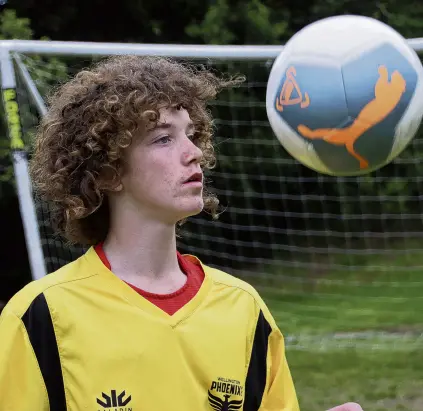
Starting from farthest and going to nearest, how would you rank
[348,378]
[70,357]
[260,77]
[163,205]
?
[260,77]
[348,378]
[163,205]
[70,357]

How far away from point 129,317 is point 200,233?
5027mm

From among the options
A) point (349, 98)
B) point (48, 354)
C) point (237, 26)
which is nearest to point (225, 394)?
point (48, 354)

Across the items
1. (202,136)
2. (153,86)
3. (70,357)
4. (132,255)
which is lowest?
(70,357)

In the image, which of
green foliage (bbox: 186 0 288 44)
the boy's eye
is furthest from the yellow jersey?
green foliage (bbox: 186 0 288 44)

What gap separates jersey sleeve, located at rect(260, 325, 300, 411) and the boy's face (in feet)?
1.11

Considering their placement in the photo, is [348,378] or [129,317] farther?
[348,378]

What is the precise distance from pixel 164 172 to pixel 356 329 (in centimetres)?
429

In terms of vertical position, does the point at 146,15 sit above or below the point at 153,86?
below

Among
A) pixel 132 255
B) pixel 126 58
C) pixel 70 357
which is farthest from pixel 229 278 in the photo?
pixel 126 58

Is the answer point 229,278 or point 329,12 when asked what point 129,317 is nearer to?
point 229,278

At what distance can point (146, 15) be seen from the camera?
8047mm

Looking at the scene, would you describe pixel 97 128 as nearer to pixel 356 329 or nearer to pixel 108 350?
pixel 108 350

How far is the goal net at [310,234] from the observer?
6.20m

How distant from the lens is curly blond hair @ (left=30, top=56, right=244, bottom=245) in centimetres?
183
